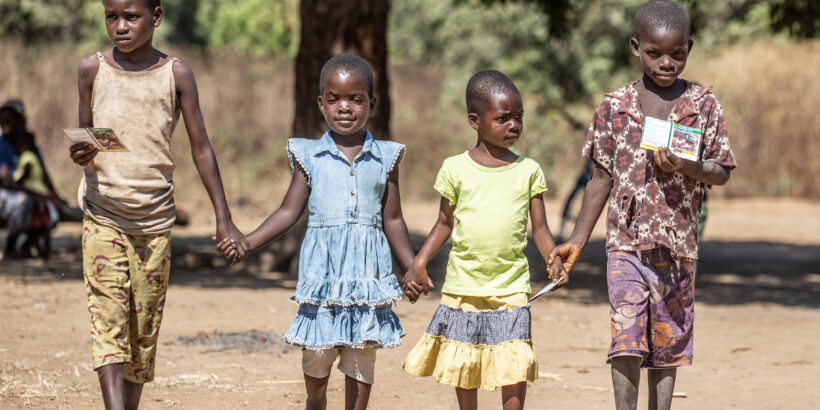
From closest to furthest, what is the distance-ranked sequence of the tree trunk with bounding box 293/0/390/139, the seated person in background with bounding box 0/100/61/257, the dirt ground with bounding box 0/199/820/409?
the dirt ground with bounding box 0/199/820/409
the tree trunk with bounding box 293/0/390/139
the seated person in background with bounding box 0/100/61/257

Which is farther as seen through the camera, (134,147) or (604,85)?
(604,85)

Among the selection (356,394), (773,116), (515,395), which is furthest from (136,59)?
(773,116)

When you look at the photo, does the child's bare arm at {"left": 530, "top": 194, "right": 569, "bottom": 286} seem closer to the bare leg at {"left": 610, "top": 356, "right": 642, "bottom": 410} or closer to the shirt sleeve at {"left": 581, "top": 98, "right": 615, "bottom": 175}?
the shirt sleeve at {"left": 581, "top": 98, "right": 615, "bottom": 175}

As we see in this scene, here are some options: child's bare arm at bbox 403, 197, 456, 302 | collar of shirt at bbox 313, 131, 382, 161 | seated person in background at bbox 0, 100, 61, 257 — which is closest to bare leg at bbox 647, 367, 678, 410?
child's bare arm at bbox 403, 197, 456, 302

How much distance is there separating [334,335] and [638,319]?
47.0 inches

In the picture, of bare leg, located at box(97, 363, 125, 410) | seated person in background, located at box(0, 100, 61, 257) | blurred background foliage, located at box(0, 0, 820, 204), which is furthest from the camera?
blurred background foliage, located at box(0, 0, 820, 204)

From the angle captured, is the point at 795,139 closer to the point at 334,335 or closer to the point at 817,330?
the point at 817,330

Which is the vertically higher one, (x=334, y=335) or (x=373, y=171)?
(x=373, y=171)

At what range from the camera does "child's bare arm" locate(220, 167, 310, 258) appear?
444cm

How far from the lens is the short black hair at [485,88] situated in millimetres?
4449

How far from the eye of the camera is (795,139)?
2106cm

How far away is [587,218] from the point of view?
4480 millimetres

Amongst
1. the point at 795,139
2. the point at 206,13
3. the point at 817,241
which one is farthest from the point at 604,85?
the point at 206,13

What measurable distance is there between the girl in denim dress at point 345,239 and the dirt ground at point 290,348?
124 cm
